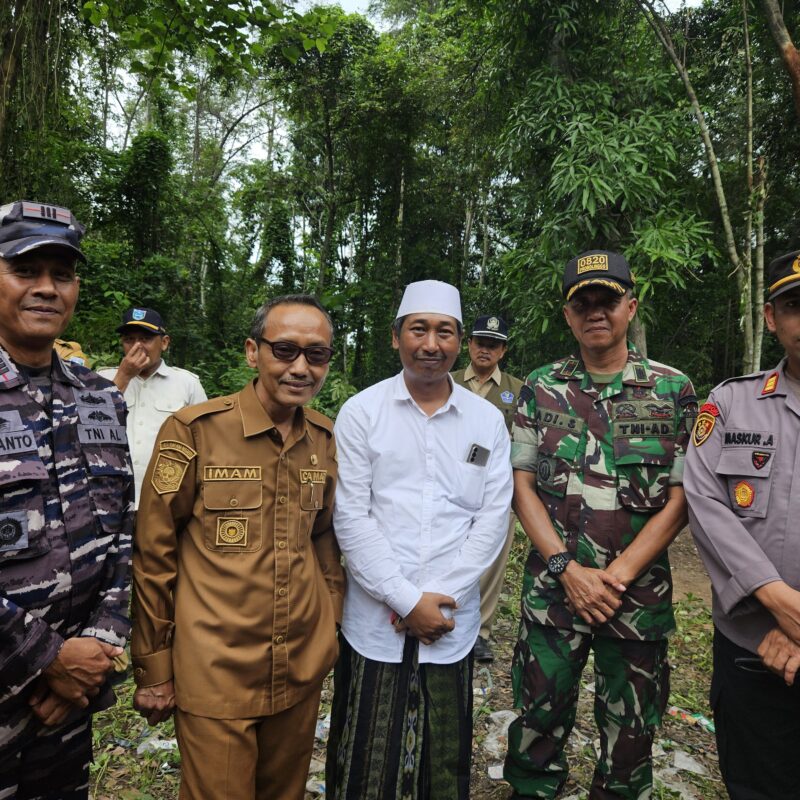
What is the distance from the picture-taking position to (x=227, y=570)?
5.71ft

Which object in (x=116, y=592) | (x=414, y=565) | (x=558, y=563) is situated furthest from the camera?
(x=558, y=563)

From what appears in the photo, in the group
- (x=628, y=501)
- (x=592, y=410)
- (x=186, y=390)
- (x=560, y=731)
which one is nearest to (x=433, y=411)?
(x=592, y=410)

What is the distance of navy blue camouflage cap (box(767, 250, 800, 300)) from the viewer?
5.96 ft

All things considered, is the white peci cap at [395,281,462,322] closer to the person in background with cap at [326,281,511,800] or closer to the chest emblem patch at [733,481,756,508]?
the person in background with cap at [326,281,511,800]

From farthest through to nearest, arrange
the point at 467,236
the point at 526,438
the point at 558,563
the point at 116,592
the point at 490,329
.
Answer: the point at 467,236, the point at 490,329, the point at 526,438, the point at 558,563, the point at 116,592

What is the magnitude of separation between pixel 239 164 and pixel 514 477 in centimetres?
1841

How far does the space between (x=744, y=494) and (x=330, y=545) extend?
146 cm

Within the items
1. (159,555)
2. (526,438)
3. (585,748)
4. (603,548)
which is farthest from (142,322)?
(585,748)

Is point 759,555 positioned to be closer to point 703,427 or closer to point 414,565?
point 703,427

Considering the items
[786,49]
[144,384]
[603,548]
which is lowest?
[603,548]

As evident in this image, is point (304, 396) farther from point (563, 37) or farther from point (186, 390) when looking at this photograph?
point (563, 37)

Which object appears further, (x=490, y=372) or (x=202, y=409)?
(x=490, y=372)

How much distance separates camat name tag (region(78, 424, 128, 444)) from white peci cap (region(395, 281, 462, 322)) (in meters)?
1.13

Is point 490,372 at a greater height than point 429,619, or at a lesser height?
greater
